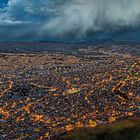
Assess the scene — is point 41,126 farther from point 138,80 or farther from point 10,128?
point 138,80

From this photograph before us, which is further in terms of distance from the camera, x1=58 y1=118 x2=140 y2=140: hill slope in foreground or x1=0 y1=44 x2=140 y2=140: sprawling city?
x1=0 y1=44 x2=140 y2=140: sprawling city

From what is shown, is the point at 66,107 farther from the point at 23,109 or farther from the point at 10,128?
the point at 10,128

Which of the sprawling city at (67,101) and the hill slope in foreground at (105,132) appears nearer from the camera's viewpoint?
the hill slope in foreground at (105,132)

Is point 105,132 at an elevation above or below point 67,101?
above

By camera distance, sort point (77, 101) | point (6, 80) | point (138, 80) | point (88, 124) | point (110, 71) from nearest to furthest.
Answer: point (88, 124) → point (77, 101) → point (138, 80) → point (110, 71) → point (6, 80)

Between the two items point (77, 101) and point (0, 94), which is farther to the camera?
point (0, 94)

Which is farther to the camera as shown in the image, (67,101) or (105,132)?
(67,101)

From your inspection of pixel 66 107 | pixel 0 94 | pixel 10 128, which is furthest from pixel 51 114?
pixel 0 94

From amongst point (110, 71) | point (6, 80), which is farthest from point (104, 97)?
point (6, 80)

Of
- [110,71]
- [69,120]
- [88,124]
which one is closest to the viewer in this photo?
[88,124]
